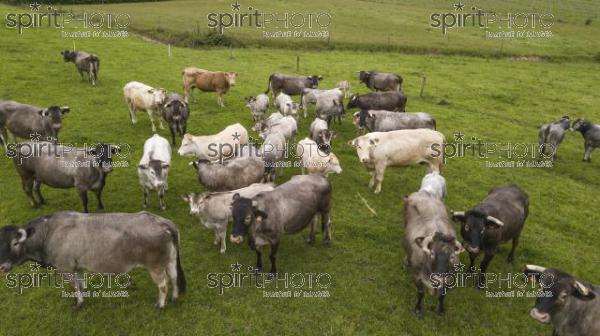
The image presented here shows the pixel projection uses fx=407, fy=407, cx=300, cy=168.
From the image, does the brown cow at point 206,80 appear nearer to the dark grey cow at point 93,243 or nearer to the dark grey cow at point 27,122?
the dark grey cow at point 27,122

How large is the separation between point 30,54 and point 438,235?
30654 mm

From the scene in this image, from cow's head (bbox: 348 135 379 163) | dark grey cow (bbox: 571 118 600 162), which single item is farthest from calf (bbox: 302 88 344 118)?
dark grey cow (bbox: 571 118 600 162)

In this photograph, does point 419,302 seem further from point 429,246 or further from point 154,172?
point 154,172

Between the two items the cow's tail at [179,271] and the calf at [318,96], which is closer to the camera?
the cow's tail at [179,271]

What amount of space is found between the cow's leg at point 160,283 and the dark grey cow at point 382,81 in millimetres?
18969

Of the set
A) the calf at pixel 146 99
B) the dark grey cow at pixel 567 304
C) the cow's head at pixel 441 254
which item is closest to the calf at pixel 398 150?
the cow's head at pixel 441 254

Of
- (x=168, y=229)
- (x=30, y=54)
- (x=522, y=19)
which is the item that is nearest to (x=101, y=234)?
(x=168, y=229)

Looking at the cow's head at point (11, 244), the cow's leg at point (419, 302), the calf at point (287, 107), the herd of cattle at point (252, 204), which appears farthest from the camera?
the calf at point (287, 107)

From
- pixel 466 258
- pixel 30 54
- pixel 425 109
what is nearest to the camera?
pixel 466 258

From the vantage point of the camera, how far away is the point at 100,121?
18484 mm

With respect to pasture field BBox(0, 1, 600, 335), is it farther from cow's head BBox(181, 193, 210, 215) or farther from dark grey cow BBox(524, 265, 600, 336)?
dark grey cow BBox(524, 265, 600, 336)

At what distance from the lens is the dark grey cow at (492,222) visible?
8.62m

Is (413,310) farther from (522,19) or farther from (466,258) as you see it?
(522,19)

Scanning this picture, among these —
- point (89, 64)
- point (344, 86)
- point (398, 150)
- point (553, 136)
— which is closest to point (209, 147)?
point (398, 150)
